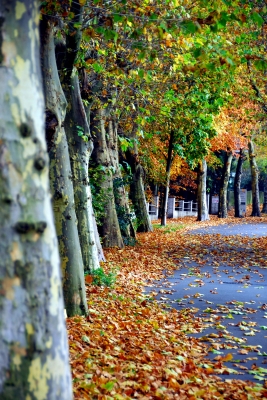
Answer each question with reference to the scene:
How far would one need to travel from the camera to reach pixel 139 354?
21.7ft

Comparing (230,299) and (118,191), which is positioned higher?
(118,191)

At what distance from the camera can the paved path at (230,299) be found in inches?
273

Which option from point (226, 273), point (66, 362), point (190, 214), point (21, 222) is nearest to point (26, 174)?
point (21, 222)

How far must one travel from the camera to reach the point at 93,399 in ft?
16.2

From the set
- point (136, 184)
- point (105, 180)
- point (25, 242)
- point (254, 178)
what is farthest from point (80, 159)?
point (254, 178)

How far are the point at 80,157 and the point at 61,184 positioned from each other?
3.43 m

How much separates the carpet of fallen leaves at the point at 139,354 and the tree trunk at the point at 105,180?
22.6 ft

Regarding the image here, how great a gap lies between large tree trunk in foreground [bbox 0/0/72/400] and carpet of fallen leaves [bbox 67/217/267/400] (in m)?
2.20

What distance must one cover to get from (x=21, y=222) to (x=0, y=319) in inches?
20.7

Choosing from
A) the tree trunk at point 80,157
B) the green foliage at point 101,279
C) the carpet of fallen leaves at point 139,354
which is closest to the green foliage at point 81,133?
the tree trunk at point 80,157

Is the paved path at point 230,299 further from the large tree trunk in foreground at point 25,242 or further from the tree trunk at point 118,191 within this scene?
the large tree trunk in foreground at point 25,242

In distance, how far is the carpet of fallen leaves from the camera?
5270 millimetres

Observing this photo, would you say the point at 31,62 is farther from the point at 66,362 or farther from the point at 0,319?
the point at 66,362

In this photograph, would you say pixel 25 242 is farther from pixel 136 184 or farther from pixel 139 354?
pixel 136 184
